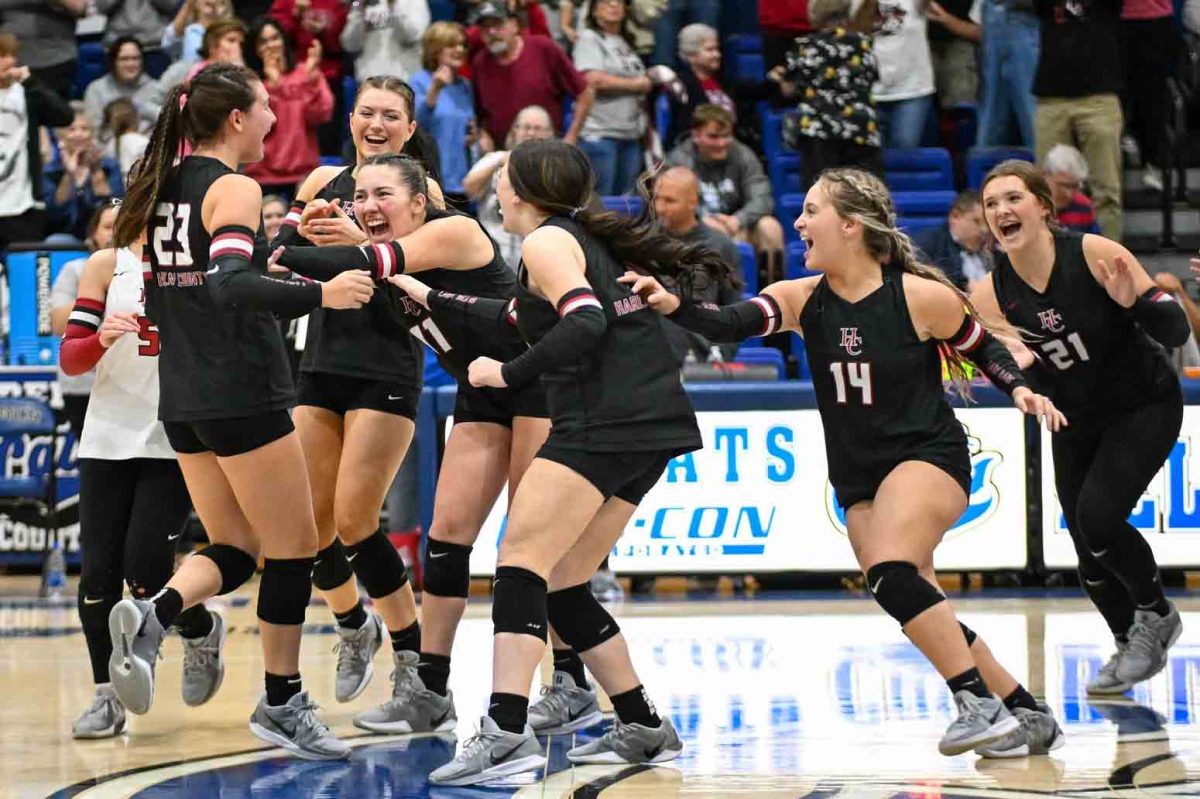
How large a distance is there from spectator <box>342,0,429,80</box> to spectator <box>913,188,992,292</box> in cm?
380

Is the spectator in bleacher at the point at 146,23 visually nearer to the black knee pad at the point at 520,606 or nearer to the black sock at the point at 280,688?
the black sock at the point at 280,688

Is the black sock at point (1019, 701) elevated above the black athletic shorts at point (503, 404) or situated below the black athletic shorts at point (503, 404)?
below

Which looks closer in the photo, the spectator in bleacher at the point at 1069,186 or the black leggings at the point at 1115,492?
the black leggings at the point at 1115,492

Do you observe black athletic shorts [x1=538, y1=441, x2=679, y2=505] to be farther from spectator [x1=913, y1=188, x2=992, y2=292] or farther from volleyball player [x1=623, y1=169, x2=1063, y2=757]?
spectator [x1=913, y1=188, x2=992, y2=292]

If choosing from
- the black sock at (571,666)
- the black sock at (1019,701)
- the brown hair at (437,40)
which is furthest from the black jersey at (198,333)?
the brown hair at (437,40)

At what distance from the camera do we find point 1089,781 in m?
4.81

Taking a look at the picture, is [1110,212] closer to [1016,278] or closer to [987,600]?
[987,600]

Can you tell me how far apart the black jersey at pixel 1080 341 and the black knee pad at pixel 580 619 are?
2118mm

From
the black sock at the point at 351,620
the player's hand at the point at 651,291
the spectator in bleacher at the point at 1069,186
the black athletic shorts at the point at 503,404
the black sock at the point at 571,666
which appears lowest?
the black sock at the point at 571,666

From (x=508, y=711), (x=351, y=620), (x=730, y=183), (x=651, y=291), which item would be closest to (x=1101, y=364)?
(x=651, y=291)

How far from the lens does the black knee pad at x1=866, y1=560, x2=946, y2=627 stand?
505cm

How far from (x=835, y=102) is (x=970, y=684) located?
22.6 ft

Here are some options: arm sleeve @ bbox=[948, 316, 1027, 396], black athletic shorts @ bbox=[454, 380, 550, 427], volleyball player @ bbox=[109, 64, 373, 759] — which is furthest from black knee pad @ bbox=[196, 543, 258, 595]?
arm sleeve @ bbox=[948, 316, 1027, 396]

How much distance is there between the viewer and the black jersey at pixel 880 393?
5.26m
